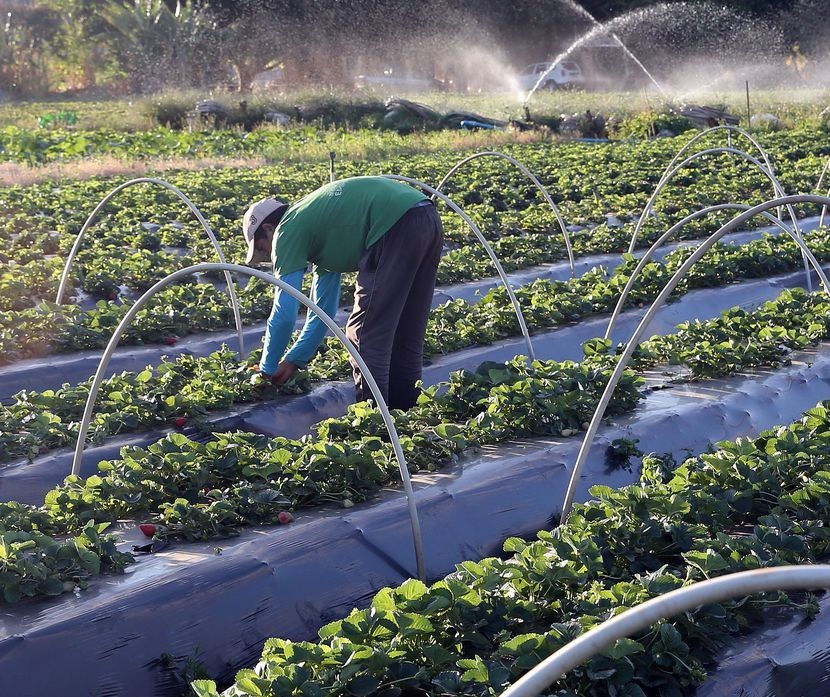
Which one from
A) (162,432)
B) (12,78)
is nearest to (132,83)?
(12,78)

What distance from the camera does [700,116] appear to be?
2500 cm

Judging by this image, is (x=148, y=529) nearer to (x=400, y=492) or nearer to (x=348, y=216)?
(x=400, y=492)

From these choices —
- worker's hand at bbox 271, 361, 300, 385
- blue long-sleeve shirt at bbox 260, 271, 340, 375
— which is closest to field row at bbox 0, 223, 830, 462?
worker's hand at bbox 271, 361, 300, 385

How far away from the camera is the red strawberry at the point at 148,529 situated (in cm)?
428

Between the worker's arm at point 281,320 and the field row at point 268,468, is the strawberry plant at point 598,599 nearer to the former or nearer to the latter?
the field row at point 268,468

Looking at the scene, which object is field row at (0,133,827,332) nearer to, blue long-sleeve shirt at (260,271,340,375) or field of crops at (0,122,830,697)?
field of crops at (0,122,830,697)

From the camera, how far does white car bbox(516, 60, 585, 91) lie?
128 feet

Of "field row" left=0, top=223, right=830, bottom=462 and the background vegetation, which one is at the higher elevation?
the background vegetation

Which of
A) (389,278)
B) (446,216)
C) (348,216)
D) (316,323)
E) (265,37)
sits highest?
(265,37)

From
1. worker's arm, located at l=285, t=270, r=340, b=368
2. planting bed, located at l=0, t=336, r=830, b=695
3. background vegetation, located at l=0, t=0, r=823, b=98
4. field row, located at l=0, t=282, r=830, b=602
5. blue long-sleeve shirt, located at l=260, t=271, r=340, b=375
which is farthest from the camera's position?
background vegetation, located at l=0, t=0, r=823, b=98

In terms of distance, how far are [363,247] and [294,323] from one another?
25.1 inches

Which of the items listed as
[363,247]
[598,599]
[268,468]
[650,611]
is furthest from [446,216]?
[650,611]

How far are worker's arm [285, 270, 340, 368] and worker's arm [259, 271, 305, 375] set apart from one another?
192mm

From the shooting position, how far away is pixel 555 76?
39156mm
